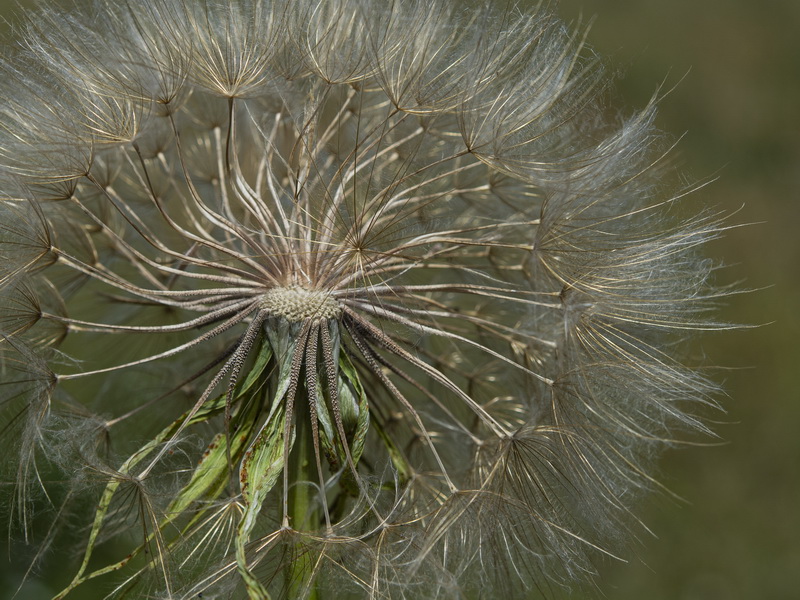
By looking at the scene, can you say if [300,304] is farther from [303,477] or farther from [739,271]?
[739,271]

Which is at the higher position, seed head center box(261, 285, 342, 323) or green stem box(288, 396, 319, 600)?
seed head center box(261, 285, 342, 323)

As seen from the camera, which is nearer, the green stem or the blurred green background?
the green stem

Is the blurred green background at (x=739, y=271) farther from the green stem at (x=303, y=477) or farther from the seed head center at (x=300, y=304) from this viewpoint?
the seed head center at (x=300, y=304)

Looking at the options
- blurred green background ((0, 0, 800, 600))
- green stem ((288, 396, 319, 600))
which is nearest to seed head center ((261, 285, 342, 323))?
green stem ((288, 396, 319, 600))

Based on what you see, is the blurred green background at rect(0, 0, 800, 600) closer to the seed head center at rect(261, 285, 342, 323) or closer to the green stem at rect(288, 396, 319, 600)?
the green stem at rect(288, 396, 319, 600)

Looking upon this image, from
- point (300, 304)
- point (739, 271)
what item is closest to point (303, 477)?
point (300, 304)

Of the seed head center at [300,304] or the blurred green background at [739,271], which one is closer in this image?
the seed head center at [300,304]

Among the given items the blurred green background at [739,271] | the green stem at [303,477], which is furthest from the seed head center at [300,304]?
the blurred green background at [739,271]

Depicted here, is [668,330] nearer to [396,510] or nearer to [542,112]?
[542,112]
